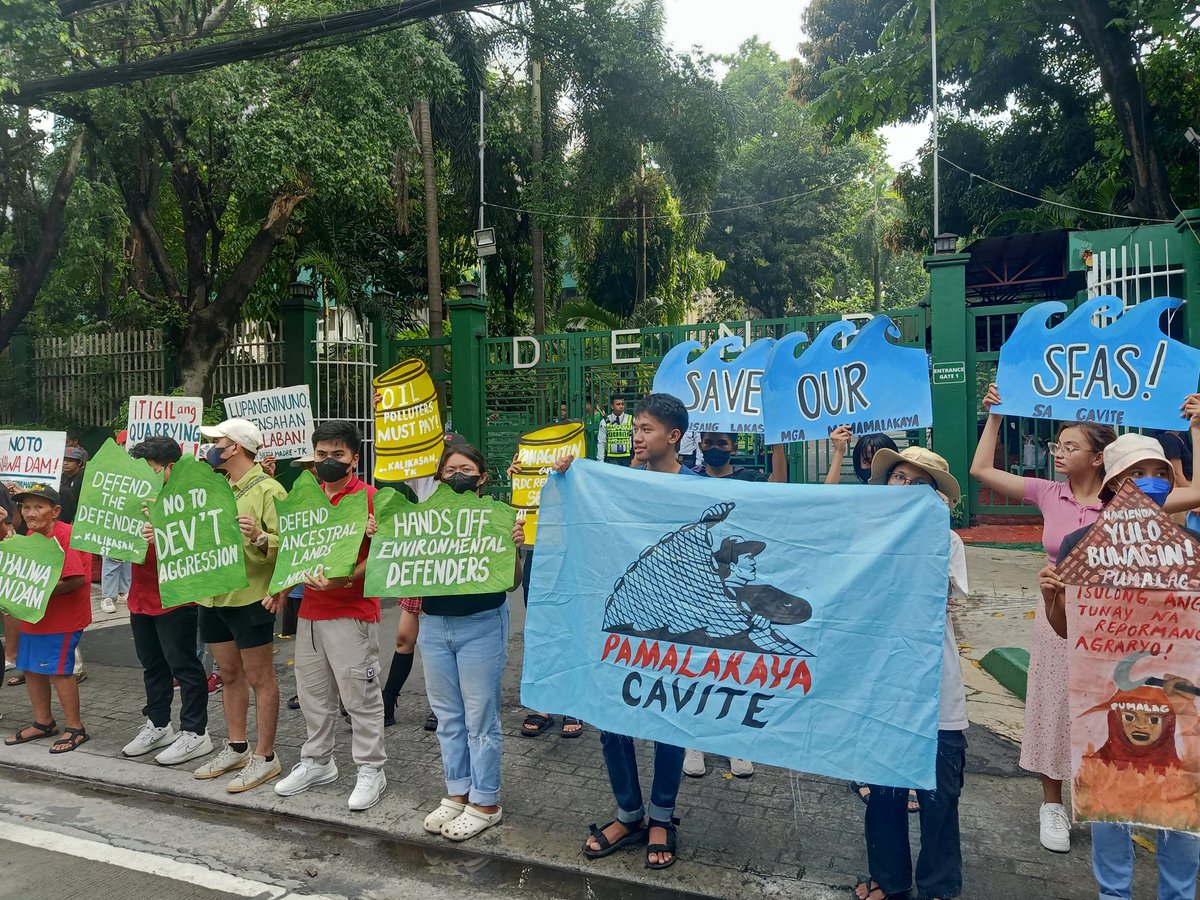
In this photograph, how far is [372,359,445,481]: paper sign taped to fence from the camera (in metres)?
5.65

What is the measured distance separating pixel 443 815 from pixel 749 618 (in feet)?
5.76

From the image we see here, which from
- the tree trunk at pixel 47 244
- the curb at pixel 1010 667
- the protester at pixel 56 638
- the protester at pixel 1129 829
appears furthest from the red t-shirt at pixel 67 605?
the tree trunk at pixel 47 244

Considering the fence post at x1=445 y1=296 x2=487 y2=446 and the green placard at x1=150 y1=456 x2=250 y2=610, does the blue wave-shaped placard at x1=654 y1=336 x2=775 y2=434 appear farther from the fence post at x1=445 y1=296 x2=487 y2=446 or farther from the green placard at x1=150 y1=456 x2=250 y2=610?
the fence post at x1=445 y1=296 x2=487 y2=446

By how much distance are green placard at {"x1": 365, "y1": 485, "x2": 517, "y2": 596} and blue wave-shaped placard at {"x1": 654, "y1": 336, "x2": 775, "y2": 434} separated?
174 centimetres

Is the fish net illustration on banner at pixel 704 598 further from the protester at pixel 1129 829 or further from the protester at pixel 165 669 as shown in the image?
the protester at pixel 165 669

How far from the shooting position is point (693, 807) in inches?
166

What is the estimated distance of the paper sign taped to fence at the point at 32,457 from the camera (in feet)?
20.1

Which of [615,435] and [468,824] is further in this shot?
[615,435]

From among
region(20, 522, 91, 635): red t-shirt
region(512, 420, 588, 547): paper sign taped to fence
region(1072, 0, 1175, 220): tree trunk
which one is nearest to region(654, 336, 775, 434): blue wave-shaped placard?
region(512, 420, 588, 547): paper sign taped to fence

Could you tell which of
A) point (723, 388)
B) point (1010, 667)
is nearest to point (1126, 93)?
point (1010, 667)

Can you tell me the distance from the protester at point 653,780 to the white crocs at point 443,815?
0.63m

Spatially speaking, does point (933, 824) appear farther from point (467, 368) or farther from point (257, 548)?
point (467, 368)

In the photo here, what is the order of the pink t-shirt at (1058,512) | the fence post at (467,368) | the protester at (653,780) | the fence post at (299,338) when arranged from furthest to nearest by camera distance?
the fence post at (467,368)
the fence post at (299,338)
the protester at (653,780)
the pink t-shirt at (1058,512)

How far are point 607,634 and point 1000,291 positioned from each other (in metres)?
17.4
